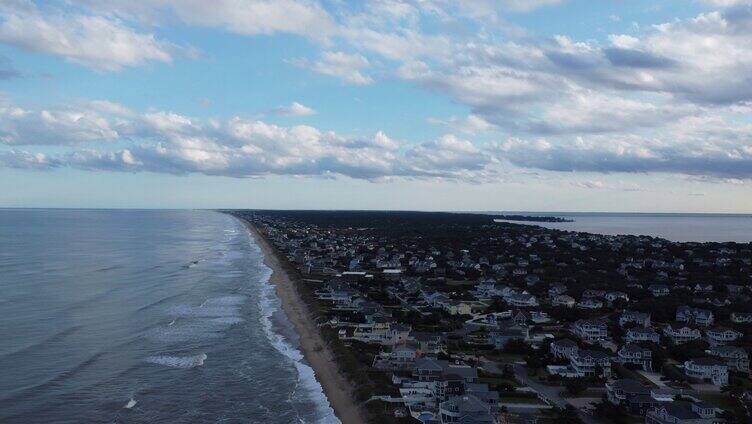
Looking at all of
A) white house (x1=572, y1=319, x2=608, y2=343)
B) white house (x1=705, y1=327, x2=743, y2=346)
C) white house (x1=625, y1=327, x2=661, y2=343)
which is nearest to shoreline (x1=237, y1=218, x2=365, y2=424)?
white house (x1=572, y1=319, x2=608, y2=343)

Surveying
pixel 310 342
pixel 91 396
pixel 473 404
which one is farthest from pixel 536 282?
pixel 91 396

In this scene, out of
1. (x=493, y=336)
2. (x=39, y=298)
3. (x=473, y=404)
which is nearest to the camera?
(x=473, y=404)

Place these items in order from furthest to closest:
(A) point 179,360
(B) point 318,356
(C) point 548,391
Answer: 1. (B) point 318,356
2. (A) point 179,360
3. (C) point 548,391

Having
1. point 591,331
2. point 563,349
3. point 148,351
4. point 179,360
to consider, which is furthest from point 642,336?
point 148,351

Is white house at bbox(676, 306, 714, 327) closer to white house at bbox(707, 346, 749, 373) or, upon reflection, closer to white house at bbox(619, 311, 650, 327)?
white house at bbox(619, 311, 650, 327)

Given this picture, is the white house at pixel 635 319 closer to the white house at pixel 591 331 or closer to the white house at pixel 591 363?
the white house at pixel 591 331

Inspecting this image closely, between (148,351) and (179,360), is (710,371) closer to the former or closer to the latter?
(179,360)

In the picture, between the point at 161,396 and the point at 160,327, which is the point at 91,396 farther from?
the point at 160,327
